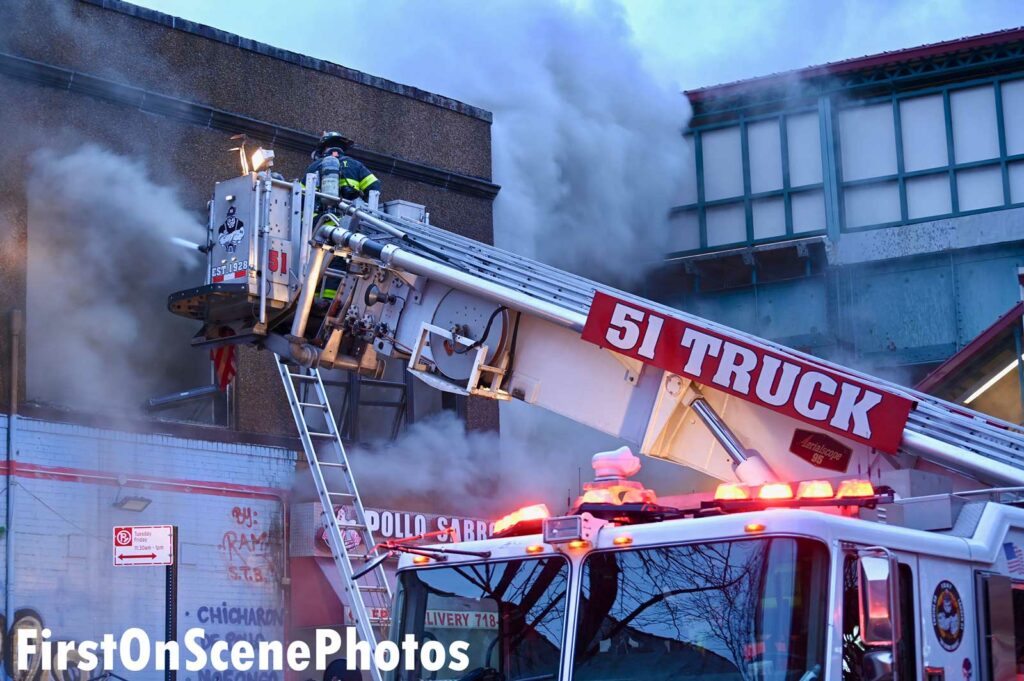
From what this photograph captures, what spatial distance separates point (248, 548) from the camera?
47.0 feet

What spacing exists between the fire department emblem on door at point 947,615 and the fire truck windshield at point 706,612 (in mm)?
633

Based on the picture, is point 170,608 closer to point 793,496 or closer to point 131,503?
point 793,496

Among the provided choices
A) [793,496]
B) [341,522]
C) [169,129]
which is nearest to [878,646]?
[793,496]

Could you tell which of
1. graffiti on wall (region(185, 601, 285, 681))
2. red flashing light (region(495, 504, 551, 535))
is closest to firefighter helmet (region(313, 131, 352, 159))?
red flashing light (region(495, 504, 551, 535))

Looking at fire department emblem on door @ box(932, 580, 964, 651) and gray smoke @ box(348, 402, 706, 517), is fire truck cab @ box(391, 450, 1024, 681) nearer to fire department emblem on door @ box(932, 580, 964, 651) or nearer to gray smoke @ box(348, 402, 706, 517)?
fire department emblem on door @ box(932, 580, 964, 651)

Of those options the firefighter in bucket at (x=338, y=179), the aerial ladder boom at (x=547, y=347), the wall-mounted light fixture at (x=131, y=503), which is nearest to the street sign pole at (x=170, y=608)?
the aerial ladder boom at (x=547, y=347)

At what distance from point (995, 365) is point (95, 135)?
1053cm

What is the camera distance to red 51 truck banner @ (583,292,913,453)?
649cm

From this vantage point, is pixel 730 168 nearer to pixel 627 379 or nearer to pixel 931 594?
pixel 627 379

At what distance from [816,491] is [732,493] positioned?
324 millimetres

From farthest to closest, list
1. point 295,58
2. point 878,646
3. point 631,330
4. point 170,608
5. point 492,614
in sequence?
point 295,58 → point 170,608 → point 631,330 → point 492,614 → point 878,646

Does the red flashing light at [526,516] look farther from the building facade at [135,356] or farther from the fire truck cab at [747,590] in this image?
the building facade at [135,356]

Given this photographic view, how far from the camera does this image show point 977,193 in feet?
66.3

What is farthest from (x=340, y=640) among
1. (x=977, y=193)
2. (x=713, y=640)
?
(x=977, y=193)
